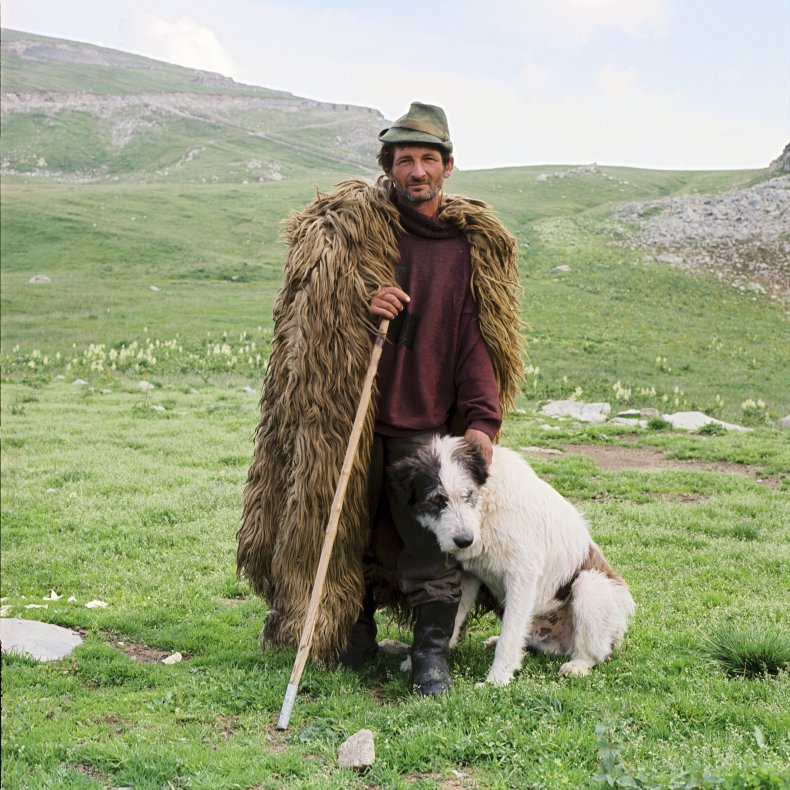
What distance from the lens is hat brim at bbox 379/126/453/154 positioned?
18.6 ft

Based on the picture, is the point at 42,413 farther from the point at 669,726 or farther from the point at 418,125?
the point at 669,726

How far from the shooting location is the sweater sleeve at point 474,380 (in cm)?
585

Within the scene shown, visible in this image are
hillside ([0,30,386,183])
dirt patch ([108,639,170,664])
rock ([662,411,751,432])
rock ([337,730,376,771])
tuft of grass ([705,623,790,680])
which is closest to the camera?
rock ([337,730,376,771])

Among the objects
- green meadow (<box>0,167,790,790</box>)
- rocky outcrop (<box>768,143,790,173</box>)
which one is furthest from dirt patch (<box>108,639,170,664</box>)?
rocky outcrop (<box>768,143,790,173</box>)

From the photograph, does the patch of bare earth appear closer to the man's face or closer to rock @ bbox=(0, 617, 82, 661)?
rock @ bbox=(0, 617, 82, 661)

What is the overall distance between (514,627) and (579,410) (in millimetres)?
13338

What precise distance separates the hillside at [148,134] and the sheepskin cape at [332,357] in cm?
9935

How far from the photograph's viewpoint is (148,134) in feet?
438

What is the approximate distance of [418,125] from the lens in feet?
18.9

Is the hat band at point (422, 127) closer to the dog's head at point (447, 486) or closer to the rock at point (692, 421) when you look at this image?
the dog's head at point (447, 486)

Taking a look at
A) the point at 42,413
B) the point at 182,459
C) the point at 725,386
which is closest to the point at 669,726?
the point at 182,459

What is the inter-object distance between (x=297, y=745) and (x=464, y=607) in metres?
1.82

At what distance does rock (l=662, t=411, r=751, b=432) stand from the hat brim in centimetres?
1205

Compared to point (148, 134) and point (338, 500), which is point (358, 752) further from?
point (148, 134)
